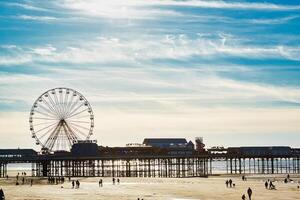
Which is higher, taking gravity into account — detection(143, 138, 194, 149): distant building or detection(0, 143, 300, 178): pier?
detection(143, 138, 194, 149): distant building

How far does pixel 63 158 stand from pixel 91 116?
9.03m

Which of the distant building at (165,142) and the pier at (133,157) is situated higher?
the distant building at (165,142)

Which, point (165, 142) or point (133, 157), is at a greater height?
point (165, 142)

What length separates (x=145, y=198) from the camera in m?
50.8

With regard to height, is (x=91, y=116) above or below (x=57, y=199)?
above

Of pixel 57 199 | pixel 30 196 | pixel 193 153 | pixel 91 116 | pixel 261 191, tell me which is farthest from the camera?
pixel 193 153

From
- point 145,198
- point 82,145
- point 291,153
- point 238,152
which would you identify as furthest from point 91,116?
point 145,198

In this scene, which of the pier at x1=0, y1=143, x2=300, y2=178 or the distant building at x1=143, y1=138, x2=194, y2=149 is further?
the distant building at x1=143, y1=138, x2=194, y2=149

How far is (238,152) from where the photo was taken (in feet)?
390

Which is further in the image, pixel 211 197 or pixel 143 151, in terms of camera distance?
pixel 143 151

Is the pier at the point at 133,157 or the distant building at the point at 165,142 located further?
the distant building at the point at 165,142

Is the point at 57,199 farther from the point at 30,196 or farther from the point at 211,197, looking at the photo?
the point at 211,197

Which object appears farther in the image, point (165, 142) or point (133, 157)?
point (165, 142)

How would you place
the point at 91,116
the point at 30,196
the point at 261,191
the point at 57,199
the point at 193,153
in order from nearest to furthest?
the point at 57,199
the point at 30,196
the point at 261,191
the point at 91,116
the point at 193,153
